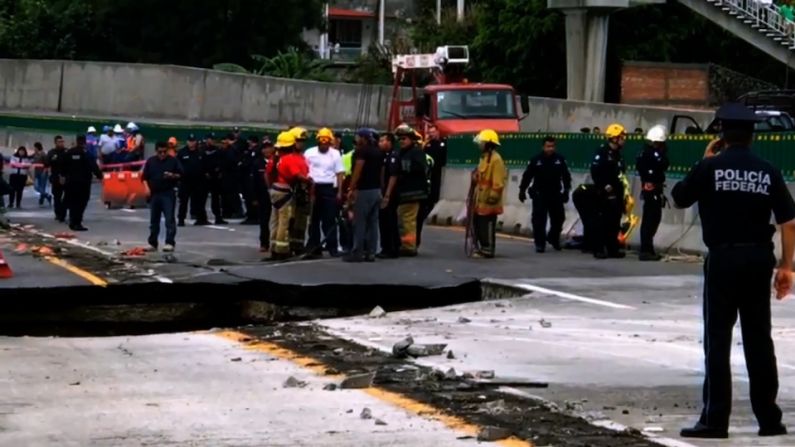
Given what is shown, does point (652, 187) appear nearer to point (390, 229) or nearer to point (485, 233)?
point (485, 233)

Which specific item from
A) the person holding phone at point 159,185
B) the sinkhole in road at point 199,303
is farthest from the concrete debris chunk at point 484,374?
the person holding phone at point 159,185

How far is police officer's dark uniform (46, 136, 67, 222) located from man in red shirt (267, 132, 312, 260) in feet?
30.0

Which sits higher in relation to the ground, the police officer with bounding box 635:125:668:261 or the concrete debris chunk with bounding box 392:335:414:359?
the police officer with bounding box 635:125:668:261

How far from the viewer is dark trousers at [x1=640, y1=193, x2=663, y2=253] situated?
20.4 meters

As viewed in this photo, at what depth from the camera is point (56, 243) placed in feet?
81.8

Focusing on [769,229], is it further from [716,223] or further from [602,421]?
[602,421]

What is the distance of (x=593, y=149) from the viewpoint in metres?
25.2

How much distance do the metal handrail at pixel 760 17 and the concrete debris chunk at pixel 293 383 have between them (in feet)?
130

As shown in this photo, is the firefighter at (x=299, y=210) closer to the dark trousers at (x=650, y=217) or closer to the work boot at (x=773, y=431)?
the dark trousers at (x=650, y=217)

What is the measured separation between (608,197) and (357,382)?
36.4ft

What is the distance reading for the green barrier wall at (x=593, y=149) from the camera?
1988 centimetres

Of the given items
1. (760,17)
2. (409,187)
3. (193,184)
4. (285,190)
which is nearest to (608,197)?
(409,187)

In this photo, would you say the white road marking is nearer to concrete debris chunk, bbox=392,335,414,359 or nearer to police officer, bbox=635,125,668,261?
police officer, bbox=635,125,668,261

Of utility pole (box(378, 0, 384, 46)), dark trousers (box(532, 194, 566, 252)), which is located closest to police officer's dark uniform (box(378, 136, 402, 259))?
dark trousers (box(532, 194, 566, 252))
